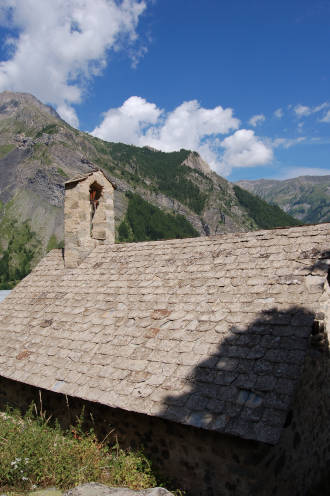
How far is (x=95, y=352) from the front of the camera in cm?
690

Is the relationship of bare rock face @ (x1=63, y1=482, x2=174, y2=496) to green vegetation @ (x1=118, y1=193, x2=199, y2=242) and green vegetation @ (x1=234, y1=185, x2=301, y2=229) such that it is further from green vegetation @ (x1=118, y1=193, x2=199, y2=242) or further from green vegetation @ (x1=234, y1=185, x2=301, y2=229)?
green vegetation @ (x1=234, y1=185, x2=301, y2=229)

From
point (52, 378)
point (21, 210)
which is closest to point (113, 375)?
point (52, 378)

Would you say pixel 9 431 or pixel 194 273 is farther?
pixel 194 273

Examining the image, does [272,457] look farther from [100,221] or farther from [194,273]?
[100,221]

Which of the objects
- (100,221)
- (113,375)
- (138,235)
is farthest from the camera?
(138,235)

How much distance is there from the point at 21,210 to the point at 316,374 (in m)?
103

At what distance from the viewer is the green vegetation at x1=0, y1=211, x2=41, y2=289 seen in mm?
81812

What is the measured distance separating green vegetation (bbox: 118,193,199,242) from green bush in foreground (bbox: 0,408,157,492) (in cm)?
8122

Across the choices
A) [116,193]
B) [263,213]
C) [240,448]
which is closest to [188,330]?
[240,448]

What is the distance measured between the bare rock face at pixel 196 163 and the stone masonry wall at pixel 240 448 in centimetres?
14448

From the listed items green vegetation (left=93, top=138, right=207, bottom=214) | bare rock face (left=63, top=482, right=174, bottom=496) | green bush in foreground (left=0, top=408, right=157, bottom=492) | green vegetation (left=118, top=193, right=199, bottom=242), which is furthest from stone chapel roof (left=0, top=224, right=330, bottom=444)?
green vegetation (left=93, top=138, right=207, bottom=214)

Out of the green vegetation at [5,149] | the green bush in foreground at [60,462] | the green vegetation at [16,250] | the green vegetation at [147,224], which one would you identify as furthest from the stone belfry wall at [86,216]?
the green vegetation at [5,149]

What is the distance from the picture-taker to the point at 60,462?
5047 millimetres

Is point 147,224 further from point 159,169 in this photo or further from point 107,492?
point 107,492
